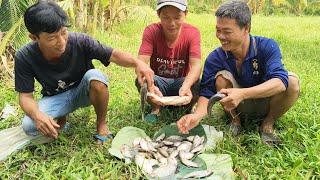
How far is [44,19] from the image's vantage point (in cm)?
312

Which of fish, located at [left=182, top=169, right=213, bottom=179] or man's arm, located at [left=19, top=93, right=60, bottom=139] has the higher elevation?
man's arm, located at [left=19, top=93, right=60, bottom=139]

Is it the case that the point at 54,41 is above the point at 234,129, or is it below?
above

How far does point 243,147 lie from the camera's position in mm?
3617

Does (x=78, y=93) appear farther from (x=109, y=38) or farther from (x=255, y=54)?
(x=109, y=38)

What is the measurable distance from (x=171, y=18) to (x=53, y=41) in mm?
1123

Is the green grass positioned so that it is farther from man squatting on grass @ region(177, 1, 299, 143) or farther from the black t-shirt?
the black t-shirt

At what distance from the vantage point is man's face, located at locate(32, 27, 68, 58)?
321cm

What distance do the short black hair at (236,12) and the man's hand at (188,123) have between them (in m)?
0.80

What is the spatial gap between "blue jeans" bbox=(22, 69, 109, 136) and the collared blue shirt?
888 mm

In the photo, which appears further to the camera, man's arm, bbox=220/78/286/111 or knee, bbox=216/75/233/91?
knee, bbox=216/75/233/91

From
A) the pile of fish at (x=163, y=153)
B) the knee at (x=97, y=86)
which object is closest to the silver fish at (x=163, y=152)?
the pile of fish at (x=163, y=153)

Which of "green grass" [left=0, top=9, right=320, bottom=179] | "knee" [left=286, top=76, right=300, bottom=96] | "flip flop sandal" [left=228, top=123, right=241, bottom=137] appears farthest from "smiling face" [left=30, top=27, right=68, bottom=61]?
"knee" [left=286, top=76, right=300, bottom=96]

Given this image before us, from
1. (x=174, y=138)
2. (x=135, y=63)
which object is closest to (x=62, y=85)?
(x=135, y=63)

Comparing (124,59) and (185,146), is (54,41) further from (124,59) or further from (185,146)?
(185,146)
